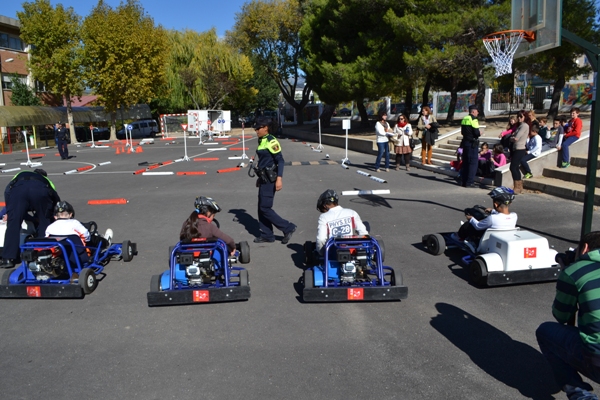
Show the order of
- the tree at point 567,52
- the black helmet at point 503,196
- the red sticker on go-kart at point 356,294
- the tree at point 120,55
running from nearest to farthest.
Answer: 1. the red sticker on go-kart at point 356,294
2. the black helmet at point 503,196
3. the tree at point 567,52
4. the tree at point 120,55

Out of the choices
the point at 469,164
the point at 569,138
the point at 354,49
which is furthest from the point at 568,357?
the point at 354,49

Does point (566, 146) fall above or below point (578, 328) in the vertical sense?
above

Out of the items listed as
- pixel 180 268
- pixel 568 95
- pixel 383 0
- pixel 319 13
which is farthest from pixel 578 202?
pixel 568 95

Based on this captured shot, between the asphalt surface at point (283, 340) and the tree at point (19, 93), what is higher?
the tree at point (19, 93)

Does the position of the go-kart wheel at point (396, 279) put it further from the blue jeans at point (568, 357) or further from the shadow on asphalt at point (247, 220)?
the shadow on asphalt at point (247, 220)

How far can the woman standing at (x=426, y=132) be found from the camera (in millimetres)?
16734

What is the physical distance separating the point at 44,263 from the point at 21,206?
1506 mm

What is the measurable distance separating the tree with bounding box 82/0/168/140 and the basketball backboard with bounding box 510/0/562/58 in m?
37.9

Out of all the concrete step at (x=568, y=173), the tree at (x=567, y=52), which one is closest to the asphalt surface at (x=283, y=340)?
the concrete step at (x=568, y=173)

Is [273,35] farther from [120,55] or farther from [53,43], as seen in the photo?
[53,43]

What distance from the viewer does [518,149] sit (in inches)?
482

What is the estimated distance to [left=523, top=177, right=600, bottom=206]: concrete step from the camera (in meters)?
11.2

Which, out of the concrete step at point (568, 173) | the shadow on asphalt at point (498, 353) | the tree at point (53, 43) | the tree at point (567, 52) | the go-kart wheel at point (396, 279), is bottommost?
the shadow on asphalt at point (498, 353)

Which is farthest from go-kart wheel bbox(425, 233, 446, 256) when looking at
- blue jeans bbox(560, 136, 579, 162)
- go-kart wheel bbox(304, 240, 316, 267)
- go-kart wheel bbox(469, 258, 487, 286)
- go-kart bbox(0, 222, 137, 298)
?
blue jeans bbox(560, 136, 579, 162)
